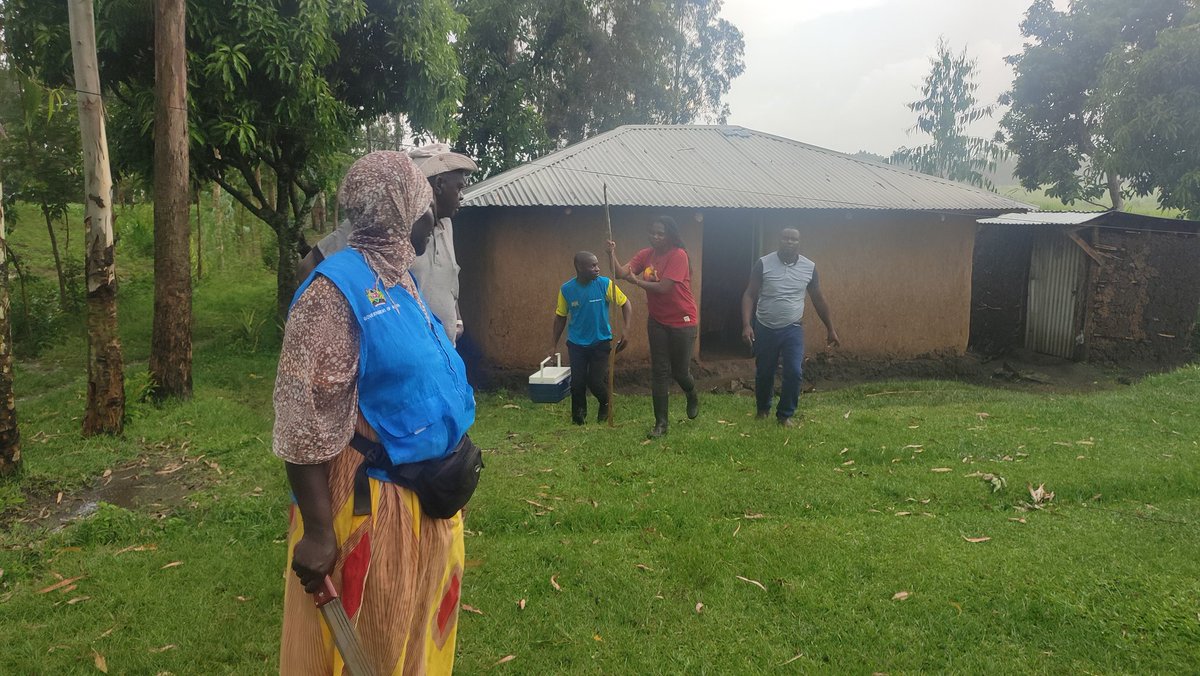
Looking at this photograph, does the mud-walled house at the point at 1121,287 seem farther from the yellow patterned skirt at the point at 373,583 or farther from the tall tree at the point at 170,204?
the yellow patterned skirt at the point at 373,583

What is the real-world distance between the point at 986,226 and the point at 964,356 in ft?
10.9

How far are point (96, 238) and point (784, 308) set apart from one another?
5.96 m

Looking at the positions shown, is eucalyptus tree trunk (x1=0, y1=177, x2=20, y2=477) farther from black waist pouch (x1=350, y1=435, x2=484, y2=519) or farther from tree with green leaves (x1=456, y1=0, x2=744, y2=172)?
tree with green leaves (x1=456, y1=0, x2=744, y2=172)

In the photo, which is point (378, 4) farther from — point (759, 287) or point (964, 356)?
point (964, 356)

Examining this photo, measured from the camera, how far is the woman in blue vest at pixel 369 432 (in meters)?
1.71

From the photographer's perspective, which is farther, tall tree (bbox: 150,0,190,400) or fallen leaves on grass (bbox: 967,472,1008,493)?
tall tree (bbox: 150,0,190,400)

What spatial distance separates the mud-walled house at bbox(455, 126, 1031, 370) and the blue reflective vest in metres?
7.47

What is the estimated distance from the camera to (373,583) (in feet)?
6.08

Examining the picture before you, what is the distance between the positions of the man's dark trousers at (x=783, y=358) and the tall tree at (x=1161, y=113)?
12.1m

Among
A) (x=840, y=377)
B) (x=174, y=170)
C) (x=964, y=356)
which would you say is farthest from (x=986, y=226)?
(x=174, y=170)

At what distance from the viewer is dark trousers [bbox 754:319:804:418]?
263 inches

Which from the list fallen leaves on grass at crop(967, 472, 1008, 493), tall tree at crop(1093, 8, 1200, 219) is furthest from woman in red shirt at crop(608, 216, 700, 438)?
tall tree at crop(1093, 8, 1200, 219)

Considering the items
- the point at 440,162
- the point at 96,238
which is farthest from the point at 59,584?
the point at 96,238

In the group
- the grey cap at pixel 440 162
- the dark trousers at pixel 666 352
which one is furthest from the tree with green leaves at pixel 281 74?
the grey cap at pixel 440 162
